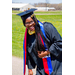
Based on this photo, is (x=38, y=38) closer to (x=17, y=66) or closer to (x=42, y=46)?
(x=42, y=46)

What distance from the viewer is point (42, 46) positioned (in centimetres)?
251

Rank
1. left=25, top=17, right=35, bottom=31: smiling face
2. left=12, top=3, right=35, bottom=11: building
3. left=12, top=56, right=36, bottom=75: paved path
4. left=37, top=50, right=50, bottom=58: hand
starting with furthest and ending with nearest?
left=12, top=56, right=36, bottom=75: paved path < left=12, top=3, right=35, bottom=11: building < left=37, top=50, right=50, bottom=58: hand < left=25, top=17, right=35, bottom=31: smiling face

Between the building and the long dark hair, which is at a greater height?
the building

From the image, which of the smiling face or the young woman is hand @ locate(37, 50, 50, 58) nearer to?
the young woman

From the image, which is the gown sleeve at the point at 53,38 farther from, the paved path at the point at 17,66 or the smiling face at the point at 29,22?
the paved path at the point at 17,66

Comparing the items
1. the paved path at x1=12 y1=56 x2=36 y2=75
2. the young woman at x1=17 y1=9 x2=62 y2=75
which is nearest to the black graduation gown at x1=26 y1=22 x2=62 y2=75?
the young woman at x1=17 y1=9 x2=62 y2=75

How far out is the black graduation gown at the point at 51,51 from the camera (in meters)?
2.38

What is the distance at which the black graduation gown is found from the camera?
238cm

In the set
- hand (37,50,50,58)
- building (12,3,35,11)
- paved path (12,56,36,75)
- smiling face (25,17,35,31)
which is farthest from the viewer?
paved path (12,56,36,75)

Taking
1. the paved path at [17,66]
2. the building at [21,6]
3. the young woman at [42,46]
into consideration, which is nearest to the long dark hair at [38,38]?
the young woman at [42,46]
